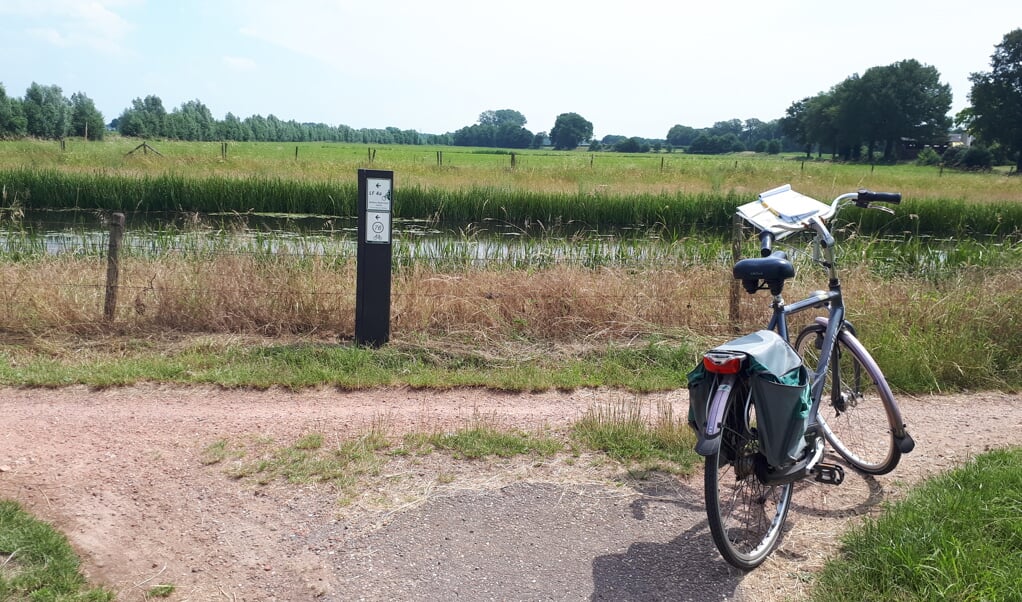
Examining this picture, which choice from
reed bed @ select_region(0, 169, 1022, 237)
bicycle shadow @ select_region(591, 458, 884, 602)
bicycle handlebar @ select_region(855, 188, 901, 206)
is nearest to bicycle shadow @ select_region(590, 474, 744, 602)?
bicycle shadow @ select_region(591, 458, 884, 602)

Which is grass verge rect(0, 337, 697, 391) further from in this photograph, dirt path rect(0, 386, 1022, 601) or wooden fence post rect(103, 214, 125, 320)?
dirt path rect(0, 386, 1022, 601)

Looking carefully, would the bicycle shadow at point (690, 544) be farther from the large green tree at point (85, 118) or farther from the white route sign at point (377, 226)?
the large green tree at point (85, 118)

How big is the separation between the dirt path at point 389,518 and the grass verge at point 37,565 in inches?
3.5

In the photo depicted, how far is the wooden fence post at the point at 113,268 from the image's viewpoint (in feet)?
25.4

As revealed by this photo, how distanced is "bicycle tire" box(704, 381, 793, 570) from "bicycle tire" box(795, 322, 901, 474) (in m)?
0.71

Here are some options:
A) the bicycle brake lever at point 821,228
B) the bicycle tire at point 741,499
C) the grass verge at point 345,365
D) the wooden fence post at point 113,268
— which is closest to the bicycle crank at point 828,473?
the bicycle tire at point 741,499

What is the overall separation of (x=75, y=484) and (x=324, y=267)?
470 cm

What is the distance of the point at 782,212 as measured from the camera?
4320 millimetres

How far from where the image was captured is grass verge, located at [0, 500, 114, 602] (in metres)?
3.35

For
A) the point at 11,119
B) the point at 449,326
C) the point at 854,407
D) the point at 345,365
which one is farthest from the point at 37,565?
the point at 11,119

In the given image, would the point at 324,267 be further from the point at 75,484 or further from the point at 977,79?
the point at 977,79

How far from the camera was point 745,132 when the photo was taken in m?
153

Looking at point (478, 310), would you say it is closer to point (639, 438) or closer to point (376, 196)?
point (376, 196)

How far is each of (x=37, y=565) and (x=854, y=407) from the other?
4474 mm
